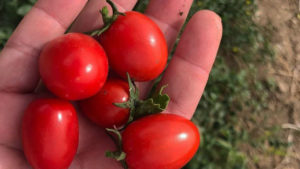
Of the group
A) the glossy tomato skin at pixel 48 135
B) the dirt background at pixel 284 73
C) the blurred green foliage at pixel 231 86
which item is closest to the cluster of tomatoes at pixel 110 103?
Answer: the glossy tomato skin at pixel 48 135

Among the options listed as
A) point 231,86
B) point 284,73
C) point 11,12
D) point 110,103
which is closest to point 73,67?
point 110,103

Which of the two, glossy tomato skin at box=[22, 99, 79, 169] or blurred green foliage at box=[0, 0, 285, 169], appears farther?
blurred green foliage at box=[0, 0, 285, 169]

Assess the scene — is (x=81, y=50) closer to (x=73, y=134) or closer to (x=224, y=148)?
(x=73, y=134)

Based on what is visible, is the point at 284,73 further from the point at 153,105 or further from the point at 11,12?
the point at 11,12

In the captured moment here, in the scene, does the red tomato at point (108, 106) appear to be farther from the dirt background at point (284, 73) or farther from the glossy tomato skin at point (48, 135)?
the dirt background at point (284, 73)

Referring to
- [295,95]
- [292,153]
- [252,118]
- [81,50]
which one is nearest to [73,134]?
[81,50]

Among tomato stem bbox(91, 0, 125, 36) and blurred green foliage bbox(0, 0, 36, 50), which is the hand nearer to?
tomato stem bbox(91, 0, 125, 36)

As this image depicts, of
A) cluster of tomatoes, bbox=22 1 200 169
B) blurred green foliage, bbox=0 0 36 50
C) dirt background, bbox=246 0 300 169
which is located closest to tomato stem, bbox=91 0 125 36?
cluster of tomatoes, bbox=22 1 200 169

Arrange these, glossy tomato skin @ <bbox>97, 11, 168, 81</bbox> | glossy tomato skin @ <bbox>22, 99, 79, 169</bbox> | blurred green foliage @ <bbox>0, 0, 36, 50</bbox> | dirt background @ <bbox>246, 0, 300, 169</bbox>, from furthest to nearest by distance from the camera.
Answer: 1. dirt background @ <bbox>246, 0, 300, 169</bbox>
2. blurred green foliage @ <bbox>0, 0, 36, 50</bbox>
3. glossy tomato skin @ <bbox>97, 11, 168, 81</bbox>
4. glossy tomato skin @ <bbox>22, 99, 79, 169</bbox>
